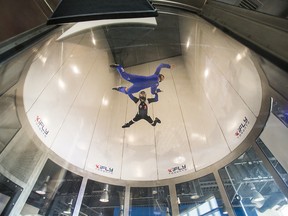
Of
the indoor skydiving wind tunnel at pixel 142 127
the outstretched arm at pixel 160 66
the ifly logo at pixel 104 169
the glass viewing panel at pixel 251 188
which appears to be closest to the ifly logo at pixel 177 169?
the indoor skydiving wind tunnel at pixel 142 127

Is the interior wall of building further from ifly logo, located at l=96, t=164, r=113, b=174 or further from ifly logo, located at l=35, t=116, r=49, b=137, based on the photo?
ifly logo, located at l=96, t=164, r=113, b=174

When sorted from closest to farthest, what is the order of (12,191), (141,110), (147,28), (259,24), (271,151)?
(259,24) < (12,191) < (271,151) < (147,28) < (141,110)

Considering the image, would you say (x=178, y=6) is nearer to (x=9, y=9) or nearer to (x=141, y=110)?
(x=141, y=110)

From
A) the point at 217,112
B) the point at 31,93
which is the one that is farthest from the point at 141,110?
the point at 31,93

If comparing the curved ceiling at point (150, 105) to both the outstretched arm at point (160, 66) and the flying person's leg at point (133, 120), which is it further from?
the flying person's leg at point (133, 120)

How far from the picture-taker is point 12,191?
1.96 meters

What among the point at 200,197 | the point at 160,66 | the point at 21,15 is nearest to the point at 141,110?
the point at 160,66

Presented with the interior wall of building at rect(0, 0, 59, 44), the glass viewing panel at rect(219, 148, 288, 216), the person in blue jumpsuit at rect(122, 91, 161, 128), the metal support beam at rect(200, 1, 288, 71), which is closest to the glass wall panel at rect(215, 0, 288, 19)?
the metal support beam at rect(200, 1, 288, 71)

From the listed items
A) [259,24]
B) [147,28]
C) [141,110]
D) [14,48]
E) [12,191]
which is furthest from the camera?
[141,110]

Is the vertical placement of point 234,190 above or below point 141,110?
below

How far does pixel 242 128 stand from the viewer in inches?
98.7

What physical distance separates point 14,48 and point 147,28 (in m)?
1.57

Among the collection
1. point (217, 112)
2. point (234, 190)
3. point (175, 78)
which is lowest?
point (234, 190)

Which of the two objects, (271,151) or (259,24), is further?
(271,151)
